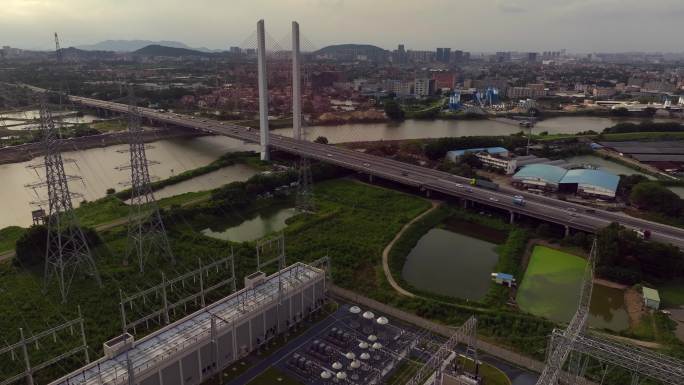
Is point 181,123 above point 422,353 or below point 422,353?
above

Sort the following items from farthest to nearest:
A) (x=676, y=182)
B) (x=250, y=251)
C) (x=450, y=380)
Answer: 1. (x=676, y=182)
2. (x=250, y=251)
3. (x=450, y=380)

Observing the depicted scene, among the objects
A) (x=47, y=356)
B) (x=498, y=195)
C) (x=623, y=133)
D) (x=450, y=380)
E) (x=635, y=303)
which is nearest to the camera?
(x=450, y=380)

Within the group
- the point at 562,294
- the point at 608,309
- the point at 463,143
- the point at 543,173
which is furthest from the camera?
the point at 463,143

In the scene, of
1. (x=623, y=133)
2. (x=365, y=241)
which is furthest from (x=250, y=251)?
(x=623, y=133)

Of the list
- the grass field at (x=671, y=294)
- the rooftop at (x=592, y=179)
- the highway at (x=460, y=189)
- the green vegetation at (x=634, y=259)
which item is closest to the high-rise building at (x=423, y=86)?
the highway at (x=460, y=189)

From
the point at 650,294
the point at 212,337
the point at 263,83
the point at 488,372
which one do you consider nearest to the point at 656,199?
the point at 650,294

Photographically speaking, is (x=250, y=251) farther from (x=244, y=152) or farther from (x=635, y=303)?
(x=244, y=152)

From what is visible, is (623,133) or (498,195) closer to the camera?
(498,195)

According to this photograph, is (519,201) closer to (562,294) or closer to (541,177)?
(541,177)
